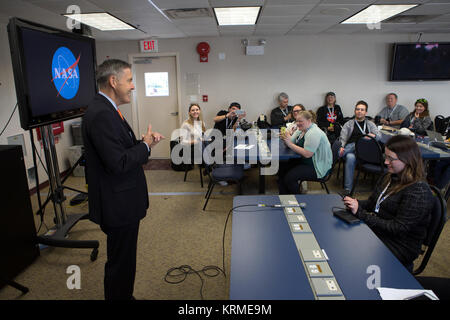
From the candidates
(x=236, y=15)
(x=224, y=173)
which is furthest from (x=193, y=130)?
(x=236, y=15)

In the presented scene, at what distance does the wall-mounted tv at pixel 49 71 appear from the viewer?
2188 millimetres

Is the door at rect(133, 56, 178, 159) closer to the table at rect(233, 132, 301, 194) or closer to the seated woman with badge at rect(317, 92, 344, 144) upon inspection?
the table at rect(233, 132, 301, 194)

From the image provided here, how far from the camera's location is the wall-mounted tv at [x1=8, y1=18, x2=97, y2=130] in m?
2.19

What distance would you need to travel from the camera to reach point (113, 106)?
5.74 ft

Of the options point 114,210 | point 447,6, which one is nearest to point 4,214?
point 114,210

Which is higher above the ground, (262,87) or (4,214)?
(262,87)

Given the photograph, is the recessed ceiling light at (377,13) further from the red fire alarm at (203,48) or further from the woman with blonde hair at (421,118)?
the red fire alarm at (203,48)

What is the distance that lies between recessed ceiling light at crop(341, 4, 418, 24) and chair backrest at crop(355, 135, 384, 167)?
5.88ft

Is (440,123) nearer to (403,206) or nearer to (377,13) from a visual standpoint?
(377,13)

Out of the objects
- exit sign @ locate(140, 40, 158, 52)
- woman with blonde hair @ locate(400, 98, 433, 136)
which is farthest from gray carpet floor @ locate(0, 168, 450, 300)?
exit sign @ locate(140, 40, 158, 52)

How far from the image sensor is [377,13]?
14.7 feet

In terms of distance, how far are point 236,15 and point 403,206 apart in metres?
3.79
